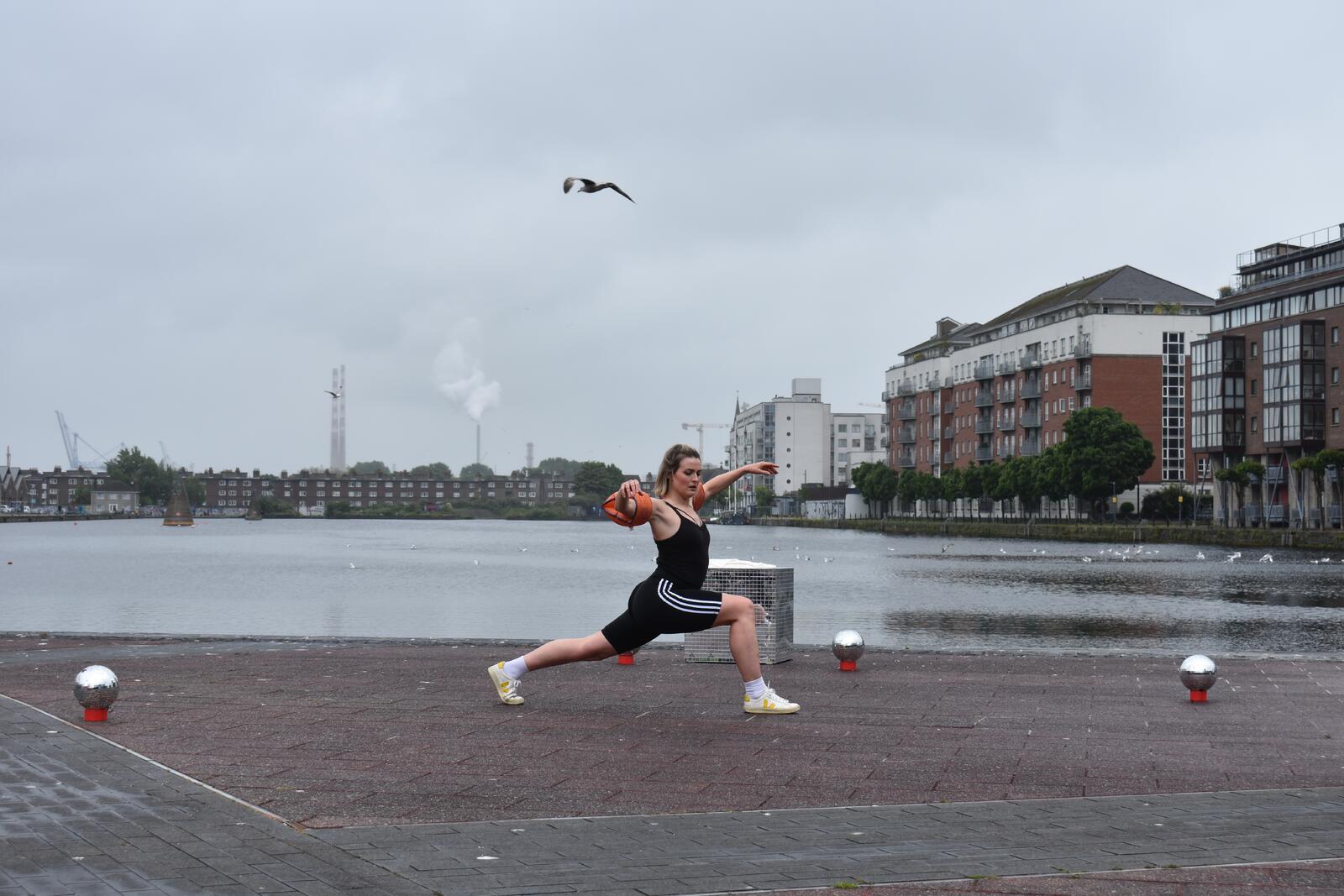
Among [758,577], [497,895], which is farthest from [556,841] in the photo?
[758,577]

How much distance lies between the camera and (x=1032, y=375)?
452 feet

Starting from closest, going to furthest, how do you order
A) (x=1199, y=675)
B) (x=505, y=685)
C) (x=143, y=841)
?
(x=143, y=841)
(x=505, y=685)
(x=1199, y=675)

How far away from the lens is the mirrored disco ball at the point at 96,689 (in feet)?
33.1

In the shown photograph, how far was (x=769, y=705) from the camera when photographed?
10.9 metres

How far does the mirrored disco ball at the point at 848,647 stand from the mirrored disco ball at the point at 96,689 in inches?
262

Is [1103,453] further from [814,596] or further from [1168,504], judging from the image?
[814,596]

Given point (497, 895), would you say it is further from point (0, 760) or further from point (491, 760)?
point (0, 760)

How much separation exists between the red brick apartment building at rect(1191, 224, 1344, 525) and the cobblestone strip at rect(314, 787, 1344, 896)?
3289 inches

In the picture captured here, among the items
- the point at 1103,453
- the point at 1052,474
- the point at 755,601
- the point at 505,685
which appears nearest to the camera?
the point at 505,685

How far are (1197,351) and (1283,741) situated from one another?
320ft

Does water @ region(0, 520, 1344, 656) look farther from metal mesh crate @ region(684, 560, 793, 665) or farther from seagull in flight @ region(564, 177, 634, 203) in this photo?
seagull in flight @ region(564, 177, 634, 203)

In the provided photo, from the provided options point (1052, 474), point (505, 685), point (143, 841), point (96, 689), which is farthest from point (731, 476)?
point (1052, 474)

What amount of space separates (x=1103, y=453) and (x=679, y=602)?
9931cm

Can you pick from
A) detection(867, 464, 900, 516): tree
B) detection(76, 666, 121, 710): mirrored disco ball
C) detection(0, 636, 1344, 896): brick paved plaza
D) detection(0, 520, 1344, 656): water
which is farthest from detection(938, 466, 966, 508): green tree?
detection(76, 666, 121, 710): mirrored disco ball
